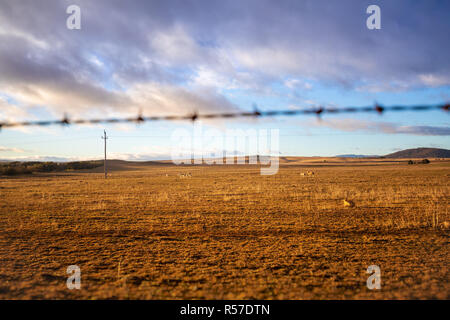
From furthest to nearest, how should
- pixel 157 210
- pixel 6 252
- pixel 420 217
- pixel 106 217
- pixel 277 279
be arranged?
pixel 157 210
pixel 106 217
pixel 420 217
pixel 6 252
pixel 277 279

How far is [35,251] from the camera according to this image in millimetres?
7094

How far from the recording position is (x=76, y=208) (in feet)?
44.3

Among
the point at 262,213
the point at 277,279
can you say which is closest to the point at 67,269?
the point at 277,279

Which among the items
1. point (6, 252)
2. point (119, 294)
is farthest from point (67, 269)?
point (6, 252)

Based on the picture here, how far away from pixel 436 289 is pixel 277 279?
9.48 feet

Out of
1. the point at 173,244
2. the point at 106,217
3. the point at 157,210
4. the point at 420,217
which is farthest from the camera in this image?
the point at 157,210

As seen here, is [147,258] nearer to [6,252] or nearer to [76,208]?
[6,252]

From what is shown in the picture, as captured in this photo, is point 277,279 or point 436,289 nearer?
point 436,289

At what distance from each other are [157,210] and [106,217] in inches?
95.6

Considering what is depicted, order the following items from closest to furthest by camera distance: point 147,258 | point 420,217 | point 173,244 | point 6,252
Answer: point 147,258 → point 6,252 → point 173,244 → point 420,217

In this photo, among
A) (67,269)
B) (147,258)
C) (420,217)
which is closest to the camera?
(67,269)
